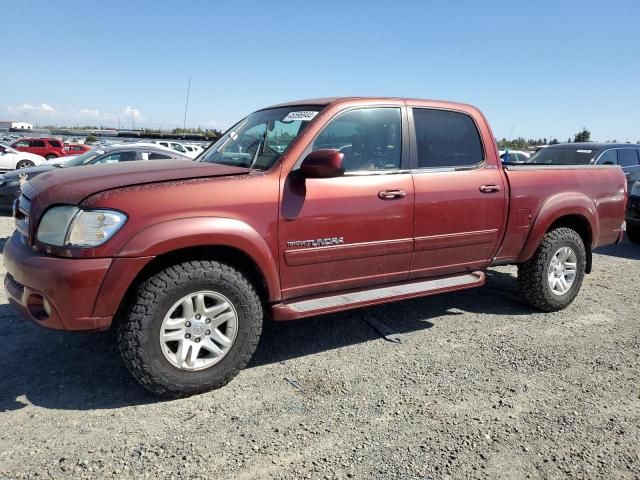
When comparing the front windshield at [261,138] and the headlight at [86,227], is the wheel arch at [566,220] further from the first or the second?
the headlight at [86,227]

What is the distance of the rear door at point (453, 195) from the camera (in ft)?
13.0

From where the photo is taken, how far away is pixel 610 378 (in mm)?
3551

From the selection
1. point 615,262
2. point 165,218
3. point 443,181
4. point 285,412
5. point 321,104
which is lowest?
point 285,412

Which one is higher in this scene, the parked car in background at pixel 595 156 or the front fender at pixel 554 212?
the parked car in background at pixel 595 156

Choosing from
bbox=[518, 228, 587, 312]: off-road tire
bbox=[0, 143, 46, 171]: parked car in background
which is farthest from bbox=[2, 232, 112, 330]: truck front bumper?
bbox=[0, 143, 46, 171]: parked car in background

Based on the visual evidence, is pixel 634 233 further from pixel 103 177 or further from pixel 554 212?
pixel 103 177

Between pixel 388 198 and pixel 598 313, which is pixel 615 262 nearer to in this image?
pixel 598 313

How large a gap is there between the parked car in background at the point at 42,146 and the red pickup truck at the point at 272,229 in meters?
26.7

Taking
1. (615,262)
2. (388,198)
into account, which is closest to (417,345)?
(388,198)

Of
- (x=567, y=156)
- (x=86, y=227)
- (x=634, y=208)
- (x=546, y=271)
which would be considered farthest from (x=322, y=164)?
(x=567, y=156)

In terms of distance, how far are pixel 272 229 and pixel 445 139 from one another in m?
1.87

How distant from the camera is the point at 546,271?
4789 millimetres

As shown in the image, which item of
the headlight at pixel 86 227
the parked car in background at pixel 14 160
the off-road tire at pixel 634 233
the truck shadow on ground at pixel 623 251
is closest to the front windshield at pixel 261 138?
the headlight at pixel 86 227

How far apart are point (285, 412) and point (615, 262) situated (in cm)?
645
